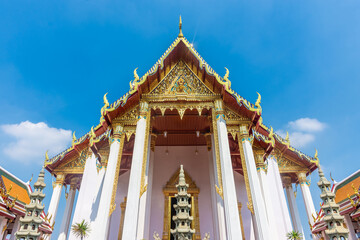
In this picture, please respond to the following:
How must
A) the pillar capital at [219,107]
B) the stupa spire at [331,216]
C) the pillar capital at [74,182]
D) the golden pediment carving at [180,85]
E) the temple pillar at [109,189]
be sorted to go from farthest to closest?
1. the pillar capital at [74,182]
2. the golden pediment carving at [180,85]
3. the pillar capital at [219,107]
4. the temple pillar at [109,189]
5. the stupa spire at [331,216]

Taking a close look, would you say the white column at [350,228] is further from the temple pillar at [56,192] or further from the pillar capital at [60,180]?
the pillar capital at [60,180]

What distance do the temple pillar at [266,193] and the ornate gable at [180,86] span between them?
A: 3.94 metres

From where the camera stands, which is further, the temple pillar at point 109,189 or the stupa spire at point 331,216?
the temple pillar at point 109,189

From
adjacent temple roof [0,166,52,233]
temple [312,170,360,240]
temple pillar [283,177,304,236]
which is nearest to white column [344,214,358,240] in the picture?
temple [312,170,360,240]

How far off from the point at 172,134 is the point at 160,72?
12.3 feet

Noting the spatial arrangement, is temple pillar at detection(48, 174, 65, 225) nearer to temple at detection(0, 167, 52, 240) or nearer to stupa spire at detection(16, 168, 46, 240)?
temple at detection(0, 167, 52, 240)

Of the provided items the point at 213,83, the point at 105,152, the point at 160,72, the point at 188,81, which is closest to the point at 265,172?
the point at 213,83

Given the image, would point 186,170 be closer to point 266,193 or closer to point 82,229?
point 266,193

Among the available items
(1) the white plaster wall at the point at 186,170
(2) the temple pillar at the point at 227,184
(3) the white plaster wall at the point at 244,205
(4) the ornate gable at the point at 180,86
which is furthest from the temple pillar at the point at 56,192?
(3) the white plaster wall at the point at 244,205

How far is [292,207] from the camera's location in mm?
13969

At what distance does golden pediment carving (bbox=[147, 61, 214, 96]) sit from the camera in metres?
9.59

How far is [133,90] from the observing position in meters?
9.12

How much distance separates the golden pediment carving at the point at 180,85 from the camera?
9.59m

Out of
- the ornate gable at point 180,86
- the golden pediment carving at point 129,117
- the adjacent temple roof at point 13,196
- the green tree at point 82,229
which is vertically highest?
the ornate gable at point 180,86
